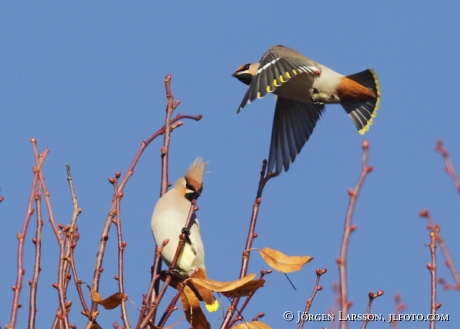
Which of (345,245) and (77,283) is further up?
(77,283)

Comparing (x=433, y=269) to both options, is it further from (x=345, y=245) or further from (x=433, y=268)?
(x=345, y=245)

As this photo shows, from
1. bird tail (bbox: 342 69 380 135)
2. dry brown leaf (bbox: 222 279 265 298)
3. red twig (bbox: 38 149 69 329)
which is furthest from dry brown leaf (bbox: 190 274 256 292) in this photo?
bird tail (bbox: 342 69 380 135)

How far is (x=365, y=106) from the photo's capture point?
5.97 metres

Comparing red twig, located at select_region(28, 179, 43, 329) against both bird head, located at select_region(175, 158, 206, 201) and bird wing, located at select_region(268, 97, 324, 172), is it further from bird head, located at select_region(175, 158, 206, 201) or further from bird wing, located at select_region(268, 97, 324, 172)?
bird wing, located at select_region(268, 97, 324, 172)

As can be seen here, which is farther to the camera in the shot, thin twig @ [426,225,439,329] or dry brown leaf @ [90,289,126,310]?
dry brown leaf @ [90,289,126,310]

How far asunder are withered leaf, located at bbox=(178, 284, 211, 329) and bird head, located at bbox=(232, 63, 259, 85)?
3253 millimetres

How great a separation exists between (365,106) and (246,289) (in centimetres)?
334

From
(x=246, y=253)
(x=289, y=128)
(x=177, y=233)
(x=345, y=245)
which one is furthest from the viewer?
(x=289, y=128)

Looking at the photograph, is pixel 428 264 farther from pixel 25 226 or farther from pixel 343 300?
pixel 25 226

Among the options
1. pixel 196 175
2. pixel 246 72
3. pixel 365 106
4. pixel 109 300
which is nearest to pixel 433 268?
pixel 109 300

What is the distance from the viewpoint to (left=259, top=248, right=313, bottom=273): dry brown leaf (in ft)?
9.90

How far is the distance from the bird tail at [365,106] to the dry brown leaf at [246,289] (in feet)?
10.6

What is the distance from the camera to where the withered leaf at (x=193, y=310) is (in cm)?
303

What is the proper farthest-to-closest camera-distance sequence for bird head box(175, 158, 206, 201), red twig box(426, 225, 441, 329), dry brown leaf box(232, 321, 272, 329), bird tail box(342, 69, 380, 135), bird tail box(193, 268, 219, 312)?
bird tail box(342, 69, 380, 135)
bird head box(175, 158, 206, 201)
bird tail box(193, 268, 219, 312)
dry brown leaf box(232, 321, 272, 329)
red twig box(426, 225, 441, 329)
